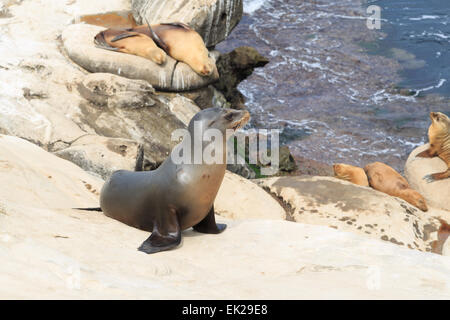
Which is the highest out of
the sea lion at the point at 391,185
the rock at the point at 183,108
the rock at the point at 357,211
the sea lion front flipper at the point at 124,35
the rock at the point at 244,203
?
the sea lion front flipper at the point at 124,35

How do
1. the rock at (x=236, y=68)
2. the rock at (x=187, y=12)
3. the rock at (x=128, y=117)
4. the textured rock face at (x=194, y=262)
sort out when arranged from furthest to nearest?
the rock at (x=236, y=68)
the rock at (x=187, y=12)
the rock at (x=128, y=117)
the textured rock face at (x=194, y=262)

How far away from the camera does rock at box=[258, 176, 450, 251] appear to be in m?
6.85

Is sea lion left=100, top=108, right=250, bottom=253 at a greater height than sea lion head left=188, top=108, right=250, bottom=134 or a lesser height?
lesser

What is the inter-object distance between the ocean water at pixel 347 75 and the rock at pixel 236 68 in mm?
604

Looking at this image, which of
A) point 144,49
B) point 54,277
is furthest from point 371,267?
point 144,49

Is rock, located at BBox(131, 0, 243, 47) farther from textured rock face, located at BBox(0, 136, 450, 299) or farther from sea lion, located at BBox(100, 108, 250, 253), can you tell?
sea lion, located at BBox(100, 108, 250, 253)

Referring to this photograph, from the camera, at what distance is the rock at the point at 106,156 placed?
22.1 ft

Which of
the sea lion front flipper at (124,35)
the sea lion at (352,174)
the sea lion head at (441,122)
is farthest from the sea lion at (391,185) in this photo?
the sea lion front flipper at (124,35)

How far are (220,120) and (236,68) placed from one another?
9990mm

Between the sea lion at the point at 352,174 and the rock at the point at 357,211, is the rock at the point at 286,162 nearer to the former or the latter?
the sea lion at the point at 352,174

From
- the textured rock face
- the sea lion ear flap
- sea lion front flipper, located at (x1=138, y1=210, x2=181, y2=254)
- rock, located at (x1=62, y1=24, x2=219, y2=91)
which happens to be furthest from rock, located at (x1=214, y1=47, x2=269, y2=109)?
sea lion front flipper, located at (x1=138, y1=210, x2=181, y2=254)

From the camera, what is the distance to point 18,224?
3.42 m

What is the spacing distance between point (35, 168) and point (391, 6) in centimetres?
1770

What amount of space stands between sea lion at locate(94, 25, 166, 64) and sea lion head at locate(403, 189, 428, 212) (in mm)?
4775
